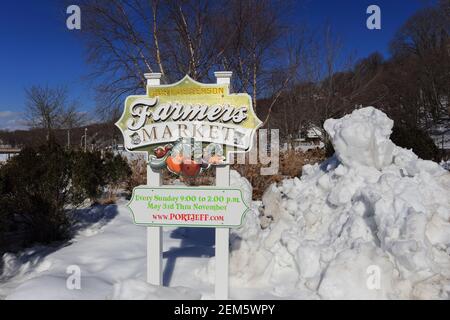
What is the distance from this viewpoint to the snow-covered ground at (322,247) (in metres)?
3.54

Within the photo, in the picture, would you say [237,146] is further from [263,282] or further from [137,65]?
[137,65]

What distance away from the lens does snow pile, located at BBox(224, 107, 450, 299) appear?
140 inches

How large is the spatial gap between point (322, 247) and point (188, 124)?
2062 mm

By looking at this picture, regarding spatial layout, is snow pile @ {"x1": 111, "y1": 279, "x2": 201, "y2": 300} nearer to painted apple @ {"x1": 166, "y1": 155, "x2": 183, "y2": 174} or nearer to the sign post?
the sign post

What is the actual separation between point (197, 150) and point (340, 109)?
1296 cm

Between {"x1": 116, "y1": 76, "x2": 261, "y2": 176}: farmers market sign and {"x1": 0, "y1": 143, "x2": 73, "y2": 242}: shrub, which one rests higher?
{"x1": 116, "y1": 76, "x2": 261, "y2": 176}: farmers market sign

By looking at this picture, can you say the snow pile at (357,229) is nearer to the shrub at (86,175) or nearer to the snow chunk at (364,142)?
the snow chunk at (364,142)

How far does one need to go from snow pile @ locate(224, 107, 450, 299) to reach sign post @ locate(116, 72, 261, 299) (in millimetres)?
745

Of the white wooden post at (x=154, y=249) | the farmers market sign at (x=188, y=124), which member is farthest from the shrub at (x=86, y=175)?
the white wooden post at (x=154, y=249)

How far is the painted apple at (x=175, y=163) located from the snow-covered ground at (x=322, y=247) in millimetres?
1097

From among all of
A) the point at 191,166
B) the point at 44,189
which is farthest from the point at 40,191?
the point at 191,166

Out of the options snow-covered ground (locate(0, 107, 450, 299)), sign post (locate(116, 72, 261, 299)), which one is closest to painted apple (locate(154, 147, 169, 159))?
sign post (locate(116, 72, 261, 299))

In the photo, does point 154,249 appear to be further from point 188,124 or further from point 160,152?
point 188,124

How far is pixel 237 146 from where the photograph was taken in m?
3.62
